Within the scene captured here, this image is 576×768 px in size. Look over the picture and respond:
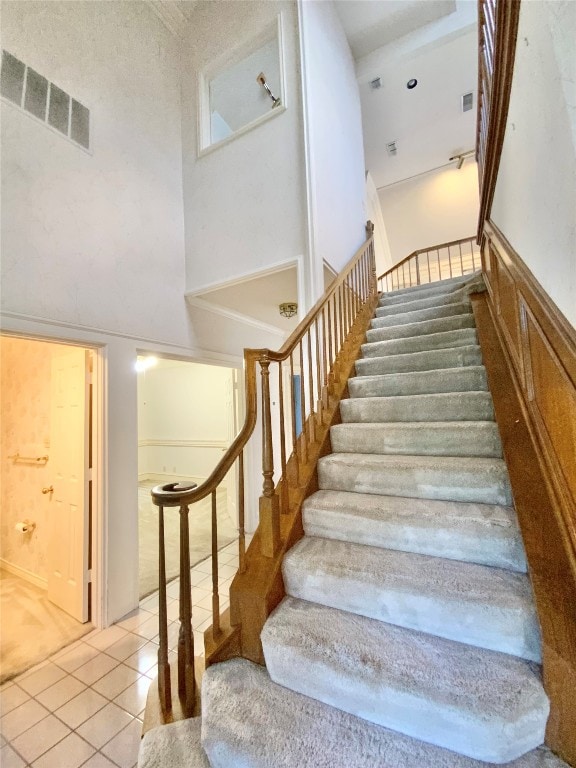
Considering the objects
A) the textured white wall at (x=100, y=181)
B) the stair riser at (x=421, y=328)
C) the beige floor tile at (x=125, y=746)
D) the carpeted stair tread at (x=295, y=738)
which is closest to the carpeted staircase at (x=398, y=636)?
the carpeted stair tread at (x=295, y=738)

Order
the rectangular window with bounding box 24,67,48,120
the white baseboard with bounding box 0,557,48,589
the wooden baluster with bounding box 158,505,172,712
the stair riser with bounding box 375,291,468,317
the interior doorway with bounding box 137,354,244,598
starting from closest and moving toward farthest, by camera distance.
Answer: the wooden baluster with bounding box 158,505,172,712 < the rectangular window with bounding box 24,67,48,120 < the white baseboard with bounding box 0,557,48,589 < the stair riser with bounding box 375,291,468,317 < the interior doorway with bounding box 137,354,244,598

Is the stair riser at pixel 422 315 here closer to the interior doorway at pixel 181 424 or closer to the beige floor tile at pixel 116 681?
the interior doorway at pixel 181 424

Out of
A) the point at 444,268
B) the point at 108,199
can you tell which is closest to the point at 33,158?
the point at 108,199

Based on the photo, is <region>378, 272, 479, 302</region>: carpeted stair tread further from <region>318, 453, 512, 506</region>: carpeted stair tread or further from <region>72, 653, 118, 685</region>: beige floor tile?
<region>72, 653, 118, 685</region>: beige floor tile

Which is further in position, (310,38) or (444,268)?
(444,268)

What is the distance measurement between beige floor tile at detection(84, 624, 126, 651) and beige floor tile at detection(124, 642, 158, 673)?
244 mm

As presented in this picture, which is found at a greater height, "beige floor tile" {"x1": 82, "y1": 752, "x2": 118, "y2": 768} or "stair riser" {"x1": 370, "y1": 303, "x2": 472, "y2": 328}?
"stair riser" {"x1": 370, "y1": 303, "x2": 472, "y2": 328}

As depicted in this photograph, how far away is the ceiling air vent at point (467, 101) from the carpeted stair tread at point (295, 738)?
686 centimetres

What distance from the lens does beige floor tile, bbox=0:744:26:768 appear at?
1421 millimetres

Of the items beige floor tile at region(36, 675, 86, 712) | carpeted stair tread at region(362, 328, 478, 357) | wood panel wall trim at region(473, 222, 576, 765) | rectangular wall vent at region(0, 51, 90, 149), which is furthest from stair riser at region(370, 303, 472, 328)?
beige floor tile at region(36, 675, 86, 712)

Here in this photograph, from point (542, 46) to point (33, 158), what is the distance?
290 centimetres

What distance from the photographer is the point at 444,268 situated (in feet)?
26.5

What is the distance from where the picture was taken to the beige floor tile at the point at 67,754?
4.66 feet

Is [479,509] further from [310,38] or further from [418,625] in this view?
[310,38]
